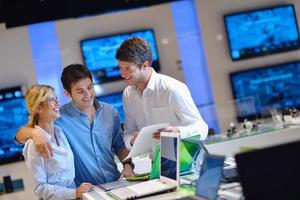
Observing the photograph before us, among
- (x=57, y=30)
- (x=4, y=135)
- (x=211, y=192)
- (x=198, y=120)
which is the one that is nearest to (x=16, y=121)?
(x=4, y=135)

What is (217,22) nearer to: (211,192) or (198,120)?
(198,120)

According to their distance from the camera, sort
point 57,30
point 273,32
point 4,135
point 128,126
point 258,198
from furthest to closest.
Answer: point 273,32 → point 57,30 → point 4,135 → point 128,126 → point 258,198

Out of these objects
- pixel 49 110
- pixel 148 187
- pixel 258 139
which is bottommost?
pixel 258 139

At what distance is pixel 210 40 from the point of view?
20.3 ft

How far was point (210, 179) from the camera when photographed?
75.0 inches

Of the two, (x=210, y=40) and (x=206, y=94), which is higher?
(x=210, y=40)

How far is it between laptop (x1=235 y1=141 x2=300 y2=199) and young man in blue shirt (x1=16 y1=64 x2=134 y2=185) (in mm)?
1499

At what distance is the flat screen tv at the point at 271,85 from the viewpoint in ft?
20.4

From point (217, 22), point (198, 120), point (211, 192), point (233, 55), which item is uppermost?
point (217, 22)

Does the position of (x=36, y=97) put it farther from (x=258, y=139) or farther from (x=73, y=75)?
(x=258, y=139)

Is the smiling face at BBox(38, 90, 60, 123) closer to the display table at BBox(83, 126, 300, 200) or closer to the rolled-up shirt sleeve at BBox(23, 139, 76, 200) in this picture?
the rolled-up shirt sleeve at BBox(23, 139, 76, 200)

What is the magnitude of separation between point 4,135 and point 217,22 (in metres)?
3.00

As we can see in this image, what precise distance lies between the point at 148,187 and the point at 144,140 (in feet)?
1.15

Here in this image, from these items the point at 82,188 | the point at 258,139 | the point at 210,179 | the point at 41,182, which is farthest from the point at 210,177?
the point at 258,139
